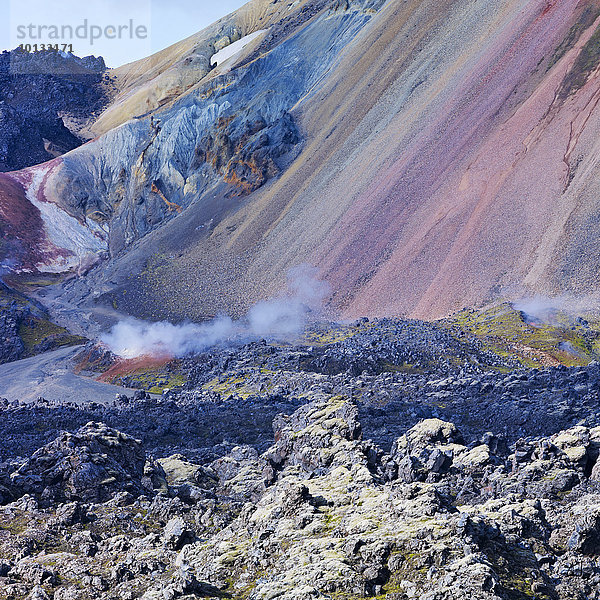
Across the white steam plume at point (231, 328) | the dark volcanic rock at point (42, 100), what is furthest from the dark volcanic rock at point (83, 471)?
the dark volcanic rock at point (42, 100)

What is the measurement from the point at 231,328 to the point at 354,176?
26009 millimetres

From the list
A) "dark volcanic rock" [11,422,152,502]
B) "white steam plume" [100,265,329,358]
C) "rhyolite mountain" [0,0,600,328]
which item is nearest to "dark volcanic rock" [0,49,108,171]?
"rhyolite mountain" [0,0,600,328]

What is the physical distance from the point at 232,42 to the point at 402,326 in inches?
4247

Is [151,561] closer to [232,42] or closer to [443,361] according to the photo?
[443,361]

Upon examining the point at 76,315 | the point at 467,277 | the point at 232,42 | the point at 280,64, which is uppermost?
the point at 232,42

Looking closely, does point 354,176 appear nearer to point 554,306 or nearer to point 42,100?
point 554,306

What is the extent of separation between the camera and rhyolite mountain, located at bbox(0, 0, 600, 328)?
209ft

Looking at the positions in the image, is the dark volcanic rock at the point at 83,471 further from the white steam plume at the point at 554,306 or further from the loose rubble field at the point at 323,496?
the white steam plume at the point at 554,306

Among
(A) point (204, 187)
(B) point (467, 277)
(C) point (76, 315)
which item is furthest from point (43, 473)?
(A) point (204, 187)

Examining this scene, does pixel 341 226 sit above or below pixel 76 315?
above

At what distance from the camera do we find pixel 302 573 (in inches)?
528

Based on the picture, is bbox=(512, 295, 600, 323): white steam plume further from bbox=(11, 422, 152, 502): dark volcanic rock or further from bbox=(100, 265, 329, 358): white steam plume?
bbox=(11, 422, 152, 502): dark volcanic rock

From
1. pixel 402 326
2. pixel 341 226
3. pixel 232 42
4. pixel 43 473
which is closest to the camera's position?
pixel 43 473

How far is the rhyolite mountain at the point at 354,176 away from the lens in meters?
63.7
